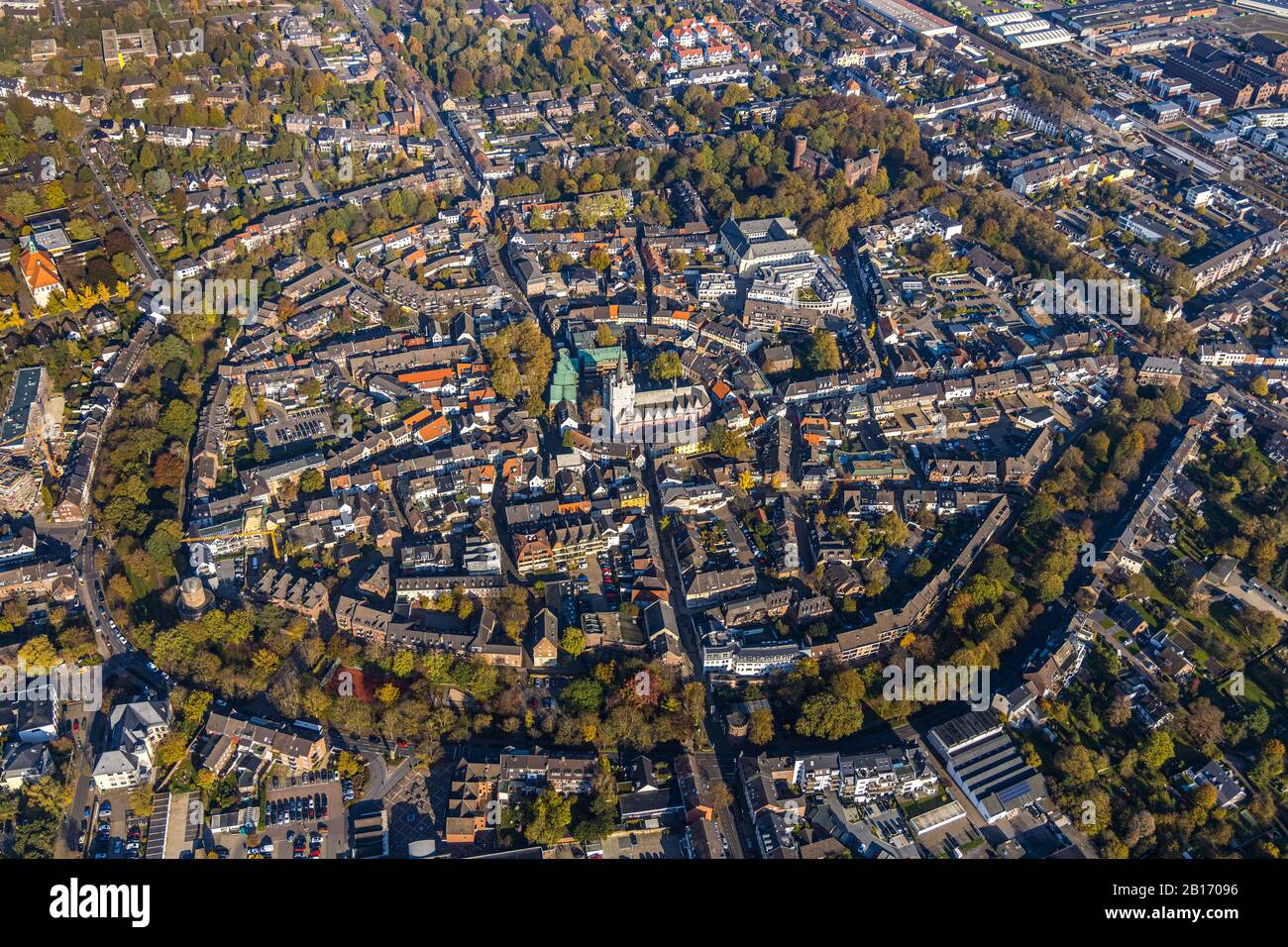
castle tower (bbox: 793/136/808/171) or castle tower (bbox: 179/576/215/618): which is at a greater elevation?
castle tower (bbox: 793/136/808/171)

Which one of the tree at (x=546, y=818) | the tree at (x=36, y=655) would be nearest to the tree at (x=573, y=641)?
the tree at (x=546, y=818)

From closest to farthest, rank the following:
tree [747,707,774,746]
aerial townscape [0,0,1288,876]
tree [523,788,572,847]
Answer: tree [523,788,572,847] < aerial townscape [0,0,1288,876] < tree [747,707,774,746]

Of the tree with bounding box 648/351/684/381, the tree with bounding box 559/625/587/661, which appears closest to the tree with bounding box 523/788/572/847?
the tree with bounding box 559/625/587/661

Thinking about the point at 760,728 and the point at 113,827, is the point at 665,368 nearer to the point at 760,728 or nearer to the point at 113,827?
the point at 760,728

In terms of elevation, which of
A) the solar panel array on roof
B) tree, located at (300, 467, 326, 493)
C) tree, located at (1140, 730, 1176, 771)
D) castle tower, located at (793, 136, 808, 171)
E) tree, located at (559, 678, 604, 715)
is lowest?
tree, located at (1140, 730, 1176, 771)

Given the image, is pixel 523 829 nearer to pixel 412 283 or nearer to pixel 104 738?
pixel 104 738

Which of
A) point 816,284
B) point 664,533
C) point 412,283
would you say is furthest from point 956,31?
point 664,533

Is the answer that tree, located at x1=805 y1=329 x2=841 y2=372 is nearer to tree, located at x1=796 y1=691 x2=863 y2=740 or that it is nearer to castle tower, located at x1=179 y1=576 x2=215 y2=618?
tree, located at x1=796 y1=691 x2=863 y2=740
